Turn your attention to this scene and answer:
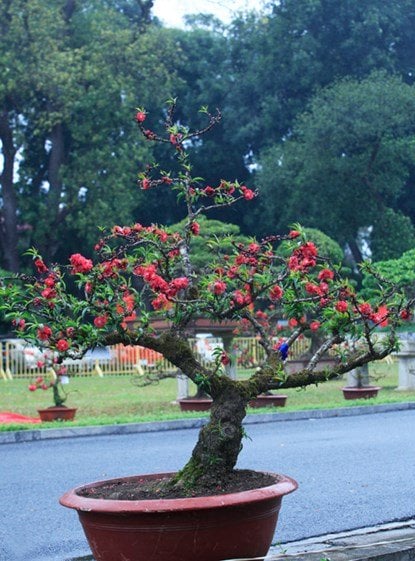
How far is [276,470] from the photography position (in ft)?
29.6

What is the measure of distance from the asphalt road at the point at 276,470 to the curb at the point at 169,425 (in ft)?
0.96

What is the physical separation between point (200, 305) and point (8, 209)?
30.1 m

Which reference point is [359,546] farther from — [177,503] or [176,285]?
[176,285]

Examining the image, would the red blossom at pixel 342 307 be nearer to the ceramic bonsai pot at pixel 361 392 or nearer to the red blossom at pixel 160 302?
the red blossom at pixel 160 302

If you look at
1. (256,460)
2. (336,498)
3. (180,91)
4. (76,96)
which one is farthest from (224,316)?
(180,91)

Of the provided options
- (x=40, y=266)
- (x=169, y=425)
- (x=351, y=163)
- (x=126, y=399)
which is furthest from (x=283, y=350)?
(x=351, y=163)

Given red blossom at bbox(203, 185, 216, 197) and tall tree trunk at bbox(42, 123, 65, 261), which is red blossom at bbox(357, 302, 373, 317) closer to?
red blossom at bbox(203, 185, 216, 197)

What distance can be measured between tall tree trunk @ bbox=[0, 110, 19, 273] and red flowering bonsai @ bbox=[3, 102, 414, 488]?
29386 mm

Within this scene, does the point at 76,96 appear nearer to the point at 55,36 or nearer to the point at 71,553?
the point at 55,36

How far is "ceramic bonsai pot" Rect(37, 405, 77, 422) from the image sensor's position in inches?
571

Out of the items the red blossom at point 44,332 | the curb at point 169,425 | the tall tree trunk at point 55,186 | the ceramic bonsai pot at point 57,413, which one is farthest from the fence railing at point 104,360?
the red blossom at point 44,332

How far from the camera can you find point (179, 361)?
15.9ft

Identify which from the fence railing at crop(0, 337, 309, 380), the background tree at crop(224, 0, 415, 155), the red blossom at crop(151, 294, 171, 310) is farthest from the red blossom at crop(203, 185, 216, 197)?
the background tree at crop(224, 0, 415, 155)

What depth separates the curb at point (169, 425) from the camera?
1235 cm
